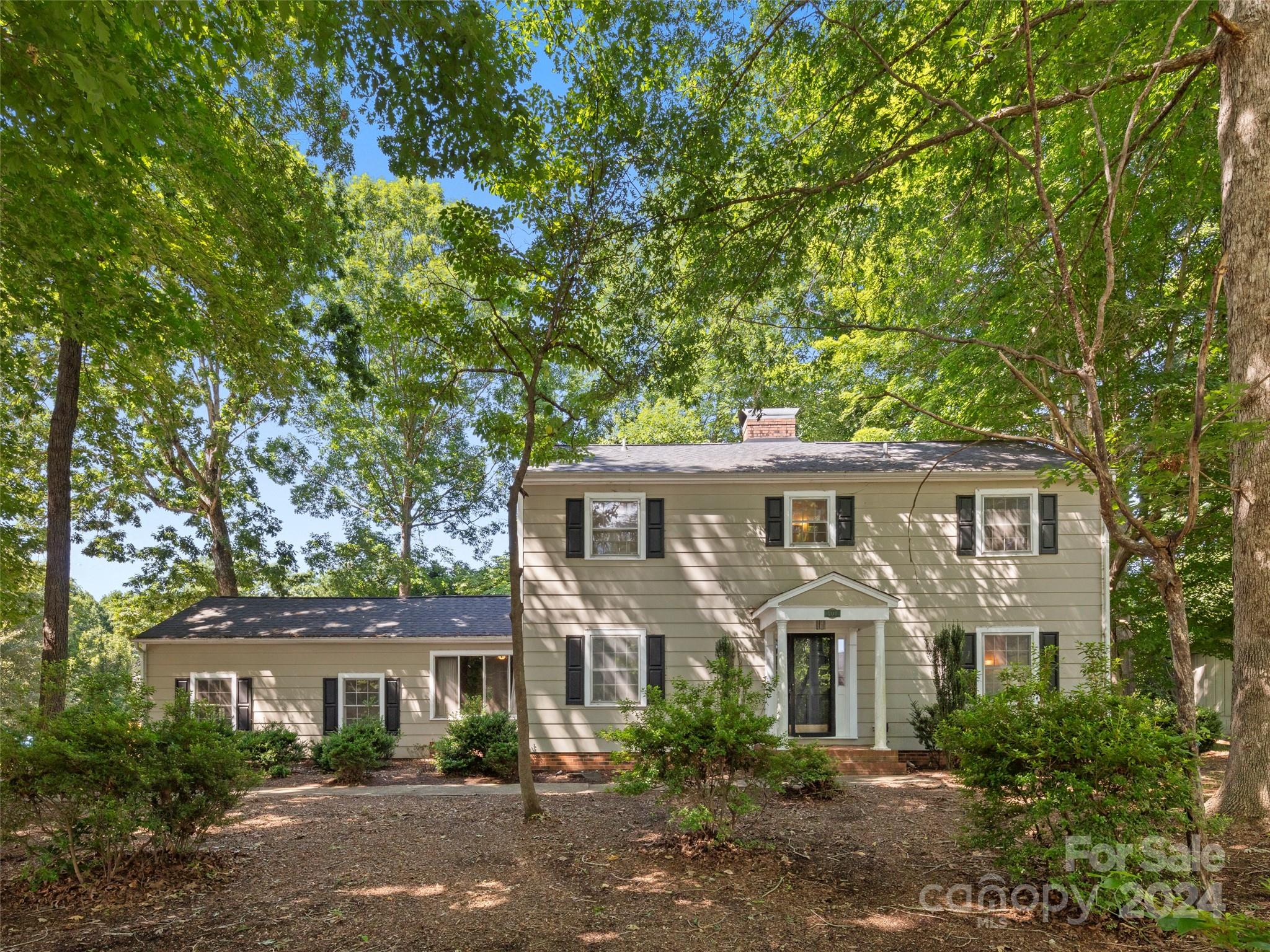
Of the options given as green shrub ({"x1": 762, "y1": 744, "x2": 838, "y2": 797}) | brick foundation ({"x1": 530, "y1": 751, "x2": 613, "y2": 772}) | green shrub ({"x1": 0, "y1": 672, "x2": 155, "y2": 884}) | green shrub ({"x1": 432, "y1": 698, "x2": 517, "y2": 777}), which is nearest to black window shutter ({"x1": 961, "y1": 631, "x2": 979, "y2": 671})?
green shrub ({"x1": 762, "y1": 744, "x2": 838, "y2": 797})

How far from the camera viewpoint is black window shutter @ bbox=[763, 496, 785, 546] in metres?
11.7

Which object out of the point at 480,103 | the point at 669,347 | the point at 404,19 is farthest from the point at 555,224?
the point at 404,19

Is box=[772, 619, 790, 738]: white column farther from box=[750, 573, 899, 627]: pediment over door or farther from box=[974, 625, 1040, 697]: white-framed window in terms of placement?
box=[974, 625, 1040, 697]: white-framed window

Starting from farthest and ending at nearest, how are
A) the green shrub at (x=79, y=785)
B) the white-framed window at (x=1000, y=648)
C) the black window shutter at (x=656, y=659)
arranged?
the black window shutter at (x=656, y=659) < the white-framed window at (x=1000, y=648) < the green shrub at (x=79, y=785)

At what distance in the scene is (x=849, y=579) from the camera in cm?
1107

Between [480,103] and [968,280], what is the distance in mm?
6075

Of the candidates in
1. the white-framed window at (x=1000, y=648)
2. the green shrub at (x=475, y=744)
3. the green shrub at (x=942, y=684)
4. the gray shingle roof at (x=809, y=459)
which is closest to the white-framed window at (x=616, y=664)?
the green shrub at (x=475, y=744)

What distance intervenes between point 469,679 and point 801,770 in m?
9.08

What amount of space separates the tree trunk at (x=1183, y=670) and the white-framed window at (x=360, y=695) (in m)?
12.7

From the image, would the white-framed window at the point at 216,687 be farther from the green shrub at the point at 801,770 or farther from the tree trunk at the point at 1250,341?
the tree trunk at the point at 1250,341

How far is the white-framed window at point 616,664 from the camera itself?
448 inches

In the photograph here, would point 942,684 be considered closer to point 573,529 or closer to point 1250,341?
point 573,529

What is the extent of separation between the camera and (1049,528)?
11.4 m

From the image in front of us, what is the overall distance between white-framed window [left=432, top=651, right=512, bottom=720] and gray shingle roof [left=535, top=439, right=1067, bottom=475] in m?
4.44
